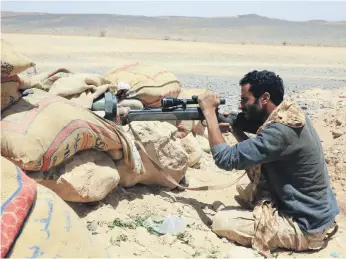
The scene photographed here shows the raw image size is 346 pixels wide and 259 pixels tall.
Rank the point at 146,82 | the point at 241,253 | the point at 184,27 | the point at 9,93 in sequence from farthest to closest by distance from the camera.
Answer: the point at 184,27
the point at 146,82
the point at 241,253
the point at 9,93

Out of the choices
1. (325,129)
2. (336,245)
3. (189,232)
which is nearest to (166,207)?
(189,232)

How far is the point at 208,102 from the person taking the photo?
3.62 m

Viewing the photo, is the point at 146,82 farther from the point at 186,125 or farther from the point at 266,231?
the point at 266,231

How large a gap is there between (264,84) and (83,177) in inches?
55.3

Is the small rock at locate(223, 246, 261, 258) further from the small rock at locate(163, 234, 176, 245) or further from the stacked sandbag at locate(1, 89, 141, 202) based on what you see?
the stacked sandbag at locate(1, 89, 141, 202)

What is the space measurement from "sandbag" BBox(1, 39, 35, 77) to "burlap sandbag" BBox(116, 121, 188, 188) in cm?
120

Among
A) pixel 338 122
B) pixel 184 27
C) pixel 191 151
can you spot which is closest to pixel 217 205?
pixel 191 151

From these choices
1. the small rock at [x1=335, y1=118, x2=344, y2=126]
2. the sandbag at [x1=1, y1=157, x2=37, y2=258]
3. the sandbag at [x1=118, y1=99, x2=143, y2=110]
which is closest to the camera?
the sandbag at [x1=1, y1=157, x2=37, y2=258]

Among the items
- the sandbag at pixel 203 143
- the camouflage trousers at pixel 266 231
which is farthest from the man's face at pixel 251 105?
the sandbag at pixel 203 143

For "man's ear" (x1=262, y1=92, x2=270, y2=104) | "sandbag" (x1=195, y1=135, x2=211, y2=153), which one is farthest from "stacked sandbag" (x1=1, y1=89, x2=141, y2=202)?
"sandbag" (x1=195, y1=135, x2=211, y2=153)

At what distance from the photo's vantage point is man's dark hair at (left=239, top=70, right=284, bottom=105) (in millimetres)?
3473

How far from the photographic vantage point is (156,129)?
4.20 metres

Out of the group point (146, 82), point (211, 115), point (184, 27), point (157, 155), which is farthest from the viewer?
point (184, 27)

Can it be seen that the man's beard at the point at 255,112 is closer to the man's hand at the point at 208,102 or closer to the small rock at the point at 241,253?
the man's hand at the point at 208,102
